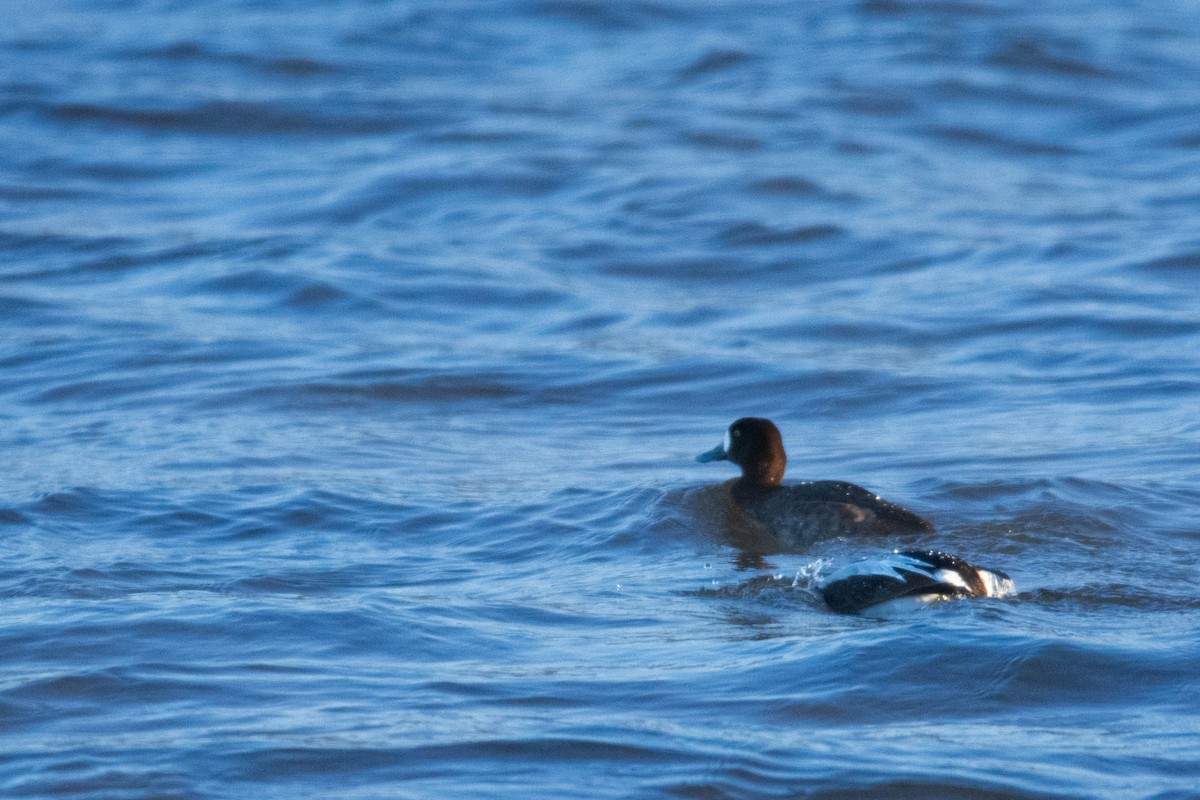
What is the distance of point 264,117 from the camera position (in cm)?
2206

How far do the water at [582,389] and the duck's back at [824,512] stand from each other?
0.11m

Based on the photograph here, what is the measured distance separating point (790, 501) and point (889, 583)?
2049mm

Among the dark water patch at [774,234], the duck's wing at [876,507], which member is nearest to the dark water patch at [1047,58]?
the dark water patch at [774,234]

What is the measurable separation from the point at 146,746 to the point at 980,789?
2.61 m

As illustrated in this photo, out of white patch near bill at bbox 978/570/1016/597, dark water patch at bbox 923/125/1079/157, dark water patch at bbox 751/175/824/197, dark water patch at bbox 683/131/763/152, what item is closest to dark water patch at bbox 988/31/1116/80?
dark water patch at bbox 923/125/1079/157

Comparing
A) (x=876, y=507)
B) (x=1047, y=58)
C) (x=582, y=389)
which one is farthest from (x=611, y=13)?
(x=876, y=507)

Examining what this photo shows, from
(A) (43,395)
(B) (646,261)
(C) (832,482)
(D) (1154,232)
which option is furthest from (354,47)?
(C) (832,482)

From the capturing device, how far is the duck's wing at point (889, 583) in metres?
7.46

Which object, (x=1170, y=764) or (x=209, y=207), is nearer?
(x=1170, y=764)

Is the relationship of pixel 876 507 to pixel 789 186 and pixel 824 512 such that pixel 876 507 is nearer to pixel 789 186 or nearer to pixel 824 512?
pixel 824 512

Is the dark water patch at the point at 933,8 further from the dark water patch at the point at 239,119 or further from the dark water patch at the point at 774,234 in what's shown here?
the dark water patch at the point at 774,234

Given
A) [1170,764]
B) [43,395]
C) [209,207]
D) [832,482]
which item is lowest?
[1170,764]

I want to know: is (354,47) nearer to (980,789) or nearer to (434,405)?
(434,405)

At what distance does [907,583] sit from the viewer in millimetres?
7477
